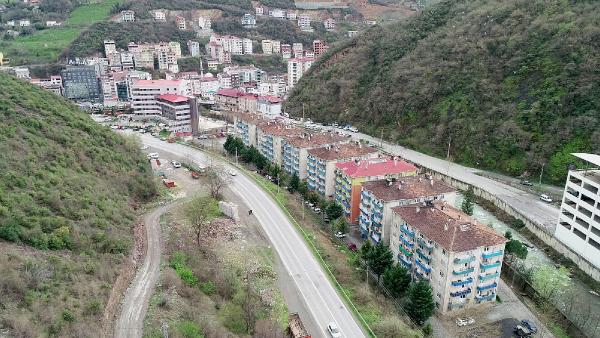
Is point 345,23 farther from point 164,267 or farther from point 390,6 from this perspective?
point 164,267

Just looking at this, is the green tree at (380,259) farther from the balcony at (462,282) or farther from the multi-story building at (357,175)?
the multi-story building at (357,175)

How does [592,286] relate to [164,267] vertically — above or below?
below

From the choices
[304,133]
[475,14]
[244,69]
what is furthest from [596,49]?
[244,69]

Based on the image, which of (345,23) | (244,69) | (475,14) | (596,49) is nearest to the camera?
(596,49)

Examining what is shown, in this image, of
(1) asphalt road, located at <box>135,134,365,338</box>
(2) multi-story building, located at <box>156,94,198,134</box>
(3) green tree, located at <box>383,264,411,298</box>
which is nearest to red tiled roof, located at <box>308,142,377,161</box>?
(1) asphalt road, located at <box>135,134,365,338</box>

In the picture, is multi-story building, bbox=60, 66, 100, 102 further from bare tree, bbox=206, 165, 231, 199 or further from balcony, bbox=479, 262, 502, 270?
balcony, bbox=479, 262, 502, 270

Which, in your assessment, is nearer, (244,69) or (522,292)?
(522,292)

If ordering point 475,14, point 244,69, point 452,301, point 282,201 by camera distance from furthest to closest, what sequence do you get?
point 244,69 → point 475,14 → point 282,201 → point 452,301
